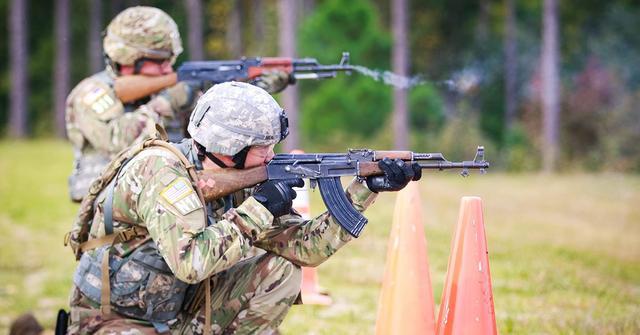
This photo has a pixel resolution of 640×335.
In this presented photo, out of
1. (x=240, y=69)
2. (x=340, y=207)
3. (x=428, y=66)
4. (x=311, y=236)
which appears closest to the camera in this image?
(x=340, y=207)

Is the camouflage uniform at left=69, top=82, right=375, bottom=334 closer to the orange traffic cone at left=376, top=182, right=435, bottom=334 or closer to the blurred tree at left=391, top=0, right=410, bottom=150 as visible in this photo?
the orange traffic cone at left=376, top=182, right=435, bottom=334

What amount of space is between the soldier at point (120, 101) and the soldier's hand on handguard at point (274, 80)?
0.05ft

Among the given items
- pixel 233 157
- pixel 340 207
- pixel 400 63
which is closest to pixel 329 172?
pixel 340 207

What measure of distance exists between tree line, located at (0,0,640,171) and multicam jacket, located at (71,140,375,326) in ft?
56.2

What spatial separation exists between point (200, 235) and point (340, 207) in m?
0.72

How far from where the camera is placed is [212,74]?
24.4 ft

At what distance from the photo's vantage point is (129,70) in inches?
286

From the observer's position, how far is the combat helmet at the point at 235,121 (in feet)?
15.1

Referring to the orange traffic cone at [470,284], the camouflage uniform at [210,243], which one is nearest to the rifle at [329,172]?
the camouflage uniform at [210,243]

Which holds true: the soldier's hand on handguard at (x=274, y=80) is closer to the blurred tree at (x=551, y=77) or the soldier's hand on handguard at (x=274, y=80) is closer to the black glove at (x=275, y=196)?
the black glove at (x=275, y=196)

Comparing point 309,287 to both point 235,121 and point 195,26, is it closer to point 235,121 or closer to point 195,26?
point 235,121

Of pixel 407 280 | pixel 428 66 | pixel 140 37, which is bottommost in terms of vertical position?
pixel 407 280

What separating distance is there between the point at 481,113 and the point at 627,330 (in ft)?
107

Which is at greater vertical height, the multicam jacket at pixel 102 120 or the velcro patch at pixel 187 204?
the multicam jacket at pixel 102 120
